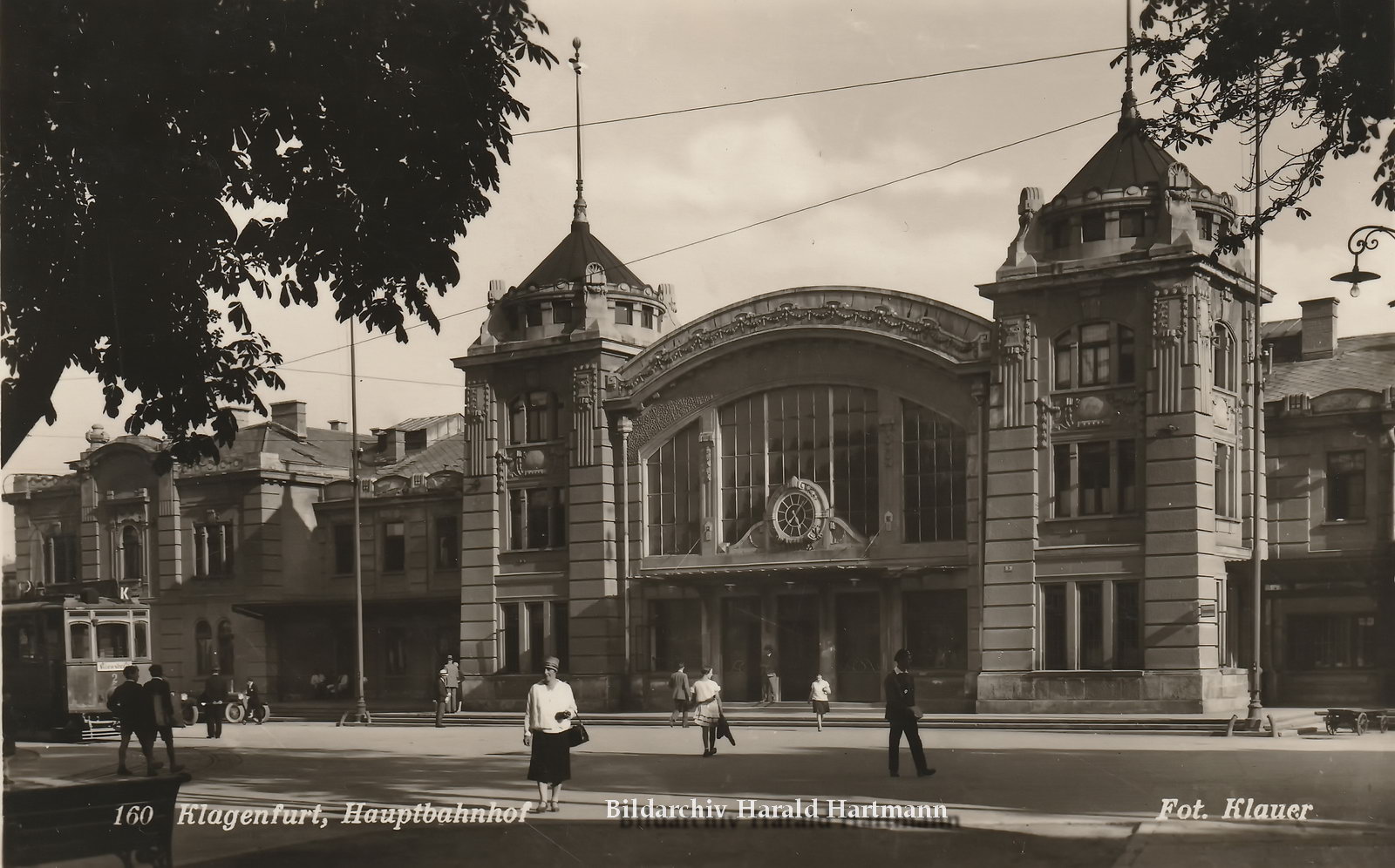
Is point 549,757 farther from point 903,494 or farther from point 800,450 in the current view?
point 800,450

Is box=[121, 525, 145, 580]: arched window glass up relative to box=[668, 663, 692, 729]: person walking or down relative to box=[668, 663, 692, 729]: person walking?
up

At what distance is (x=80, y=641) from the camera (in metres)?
30.2

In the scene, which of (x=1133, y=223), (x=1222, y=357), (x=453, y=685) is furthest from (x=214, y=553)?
(x=1222, y=357)

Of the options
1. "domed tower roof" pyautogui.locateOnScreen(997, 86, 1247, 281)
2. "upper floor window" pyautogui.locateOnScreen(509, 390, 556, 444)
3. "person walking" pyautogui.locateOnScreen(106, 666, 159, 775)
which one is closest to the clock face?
"upper floor window" pyautogui.locateOnScreen(509, 390, 556, 444)

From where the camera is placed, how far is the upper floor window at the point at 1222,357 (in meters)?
35.5

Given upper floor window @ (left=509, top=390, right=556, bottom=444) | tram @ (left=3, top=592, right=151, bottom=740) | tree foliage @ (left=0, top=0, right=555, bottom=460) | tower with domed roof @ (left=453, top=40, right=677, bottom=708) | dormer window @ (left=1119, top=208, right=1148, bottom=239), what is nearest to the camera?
tree foliage @ (left=0, top=0, right=555, bottom=460)

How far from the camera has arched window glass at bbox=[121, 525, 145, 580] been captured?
123 feet

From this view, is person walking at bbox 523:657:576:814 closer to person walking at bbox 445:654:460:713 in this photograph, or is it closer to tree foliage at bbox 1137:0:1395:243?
tree foliage at bbox 1137:0:1395:243

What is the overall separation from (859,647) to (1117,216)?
12.6 m

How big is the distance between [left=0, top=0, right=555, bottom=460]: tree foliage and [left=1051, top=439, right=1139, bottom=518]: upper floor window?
2363cm

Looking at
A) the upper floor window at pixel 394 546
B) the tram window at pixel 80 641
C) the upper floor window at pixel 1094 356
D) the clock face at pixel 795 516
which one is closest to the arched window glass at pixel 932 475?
the clock face at pixel 795 516

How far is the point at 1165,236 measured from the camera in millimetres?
34719

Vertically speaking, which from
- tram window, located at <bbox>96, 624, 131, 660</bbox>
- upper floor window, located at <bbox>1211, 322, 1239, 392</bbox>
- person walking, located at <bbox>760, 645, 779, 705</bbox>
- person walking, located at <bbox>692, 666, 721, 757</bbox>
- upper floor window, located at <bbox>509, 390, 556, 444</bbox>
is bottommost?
person walking, located at <bbox>760, 645, 779, 705</bbox>

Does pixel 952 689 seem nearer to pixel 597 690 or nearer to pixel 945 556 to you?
pixel 945 556
